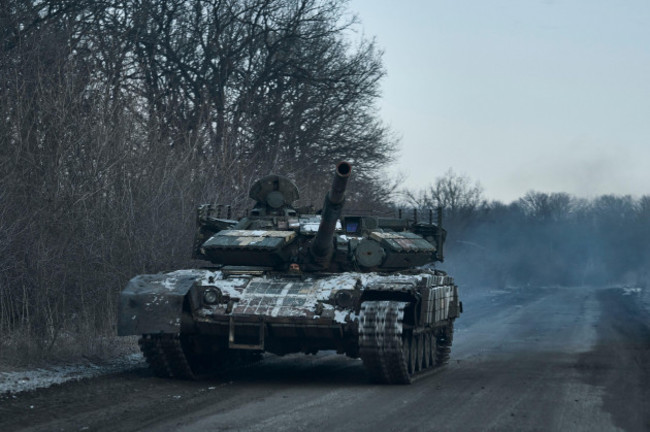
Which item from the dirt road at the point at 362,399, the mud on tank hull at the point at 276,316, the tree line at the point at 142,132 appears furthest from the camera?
the tree line at the point at 142,132

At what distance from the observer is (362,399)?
11.1m

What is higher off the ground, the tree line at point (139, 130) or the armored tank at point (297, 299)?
the tree line at point (139, 130)

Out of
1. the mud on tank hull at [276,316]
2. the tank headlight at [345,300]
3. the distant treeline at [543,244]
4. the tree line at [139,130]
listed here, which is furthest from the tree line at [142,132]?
the distant treeline at [543,244]

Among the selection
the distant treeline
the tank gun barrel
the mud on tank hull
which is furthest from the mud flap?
the distant treeline

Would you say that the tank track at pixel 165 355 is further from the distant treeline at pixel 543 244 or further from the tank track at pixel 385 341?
the distant treeline at pixel 543 244

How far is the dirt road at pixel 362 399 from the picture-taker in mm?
9328

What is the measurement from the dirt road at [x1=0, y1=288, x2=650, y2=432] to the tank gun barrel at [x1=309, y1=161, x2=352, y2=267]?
1.52m

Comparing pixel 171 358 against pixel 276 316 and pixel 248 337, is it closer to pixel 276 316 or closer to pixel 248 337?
pixel 248 337

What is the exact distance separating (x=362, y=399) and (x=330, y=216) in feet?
7.89

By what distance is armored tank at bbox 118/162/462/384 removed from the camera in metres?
12.2

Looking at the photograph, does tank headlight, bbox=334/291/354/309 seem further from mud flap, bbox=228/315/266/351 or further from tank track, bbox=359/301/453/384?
mud flap, bbox=228/315/266/351

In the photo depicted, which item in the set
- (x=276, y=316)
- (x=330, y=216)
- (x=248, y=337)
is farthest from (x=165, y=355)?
(x=330, y=216)

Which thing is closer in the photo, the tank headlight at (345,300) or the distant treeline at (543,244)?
the tank headlight at (345,300)

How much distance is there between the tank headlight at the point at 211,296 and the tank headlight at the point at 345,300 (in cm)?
140
